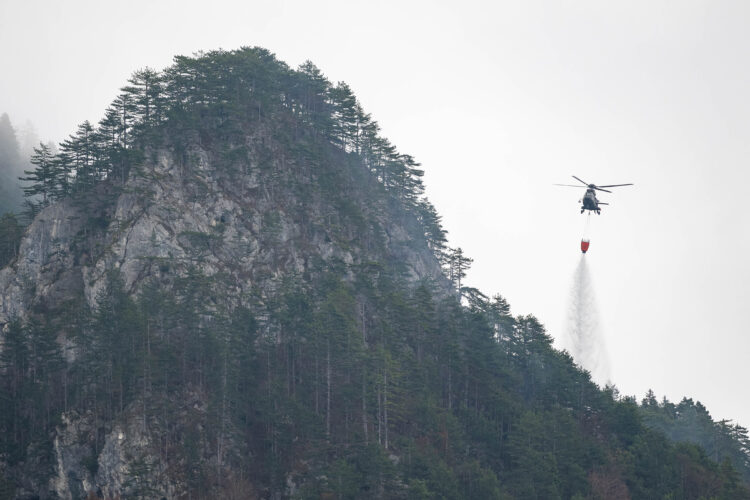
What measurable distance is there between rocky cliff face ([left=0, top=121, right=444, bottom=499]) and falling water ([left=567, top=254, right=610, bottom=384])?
25.0m

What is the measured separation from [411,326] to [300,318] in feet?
41.3

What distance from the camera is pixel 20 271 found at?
80750 millimetres

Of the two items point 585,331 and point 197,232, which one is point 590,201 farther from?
point 197,232

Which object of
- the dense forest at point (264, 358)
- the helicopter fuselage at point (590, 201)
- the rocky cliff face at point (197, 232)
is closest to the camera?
the dense forest at point (264, 358)

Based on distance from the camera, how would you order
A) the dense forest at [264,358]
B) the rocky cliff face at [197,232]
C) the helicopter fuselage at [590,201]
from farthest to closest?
the helicopter fuselage at [590,201], the rocky cliff face at [197,232], the dense forest at [264,358]

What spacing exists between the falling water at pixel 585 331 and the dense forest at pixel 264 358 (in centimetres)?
1246

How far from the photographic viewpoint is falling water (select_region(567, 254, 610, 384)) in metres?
102

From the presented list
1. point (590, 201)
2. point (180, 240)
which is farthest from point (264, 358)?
point (590, 201)

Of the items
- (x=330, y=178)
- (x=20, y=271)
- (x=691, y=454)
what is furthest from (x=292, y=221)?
(x=691, y=454)

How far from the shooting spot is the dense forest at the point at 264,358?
66500mm

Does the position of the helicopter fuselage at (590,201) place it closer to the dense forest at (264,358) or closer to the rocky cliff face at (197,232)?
the dense forest at (264,358)

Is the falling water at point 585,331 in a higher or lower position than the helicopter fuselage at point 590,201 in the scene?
lower

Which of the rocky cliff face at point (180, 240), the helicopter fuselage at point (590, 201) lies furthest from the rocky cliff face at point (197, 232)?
the helicopter fuselage at point (590, 201)

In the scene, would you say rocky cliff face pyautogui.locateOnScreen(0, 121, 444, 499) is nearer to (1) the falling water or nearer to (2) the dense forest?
(2) the dense forest
